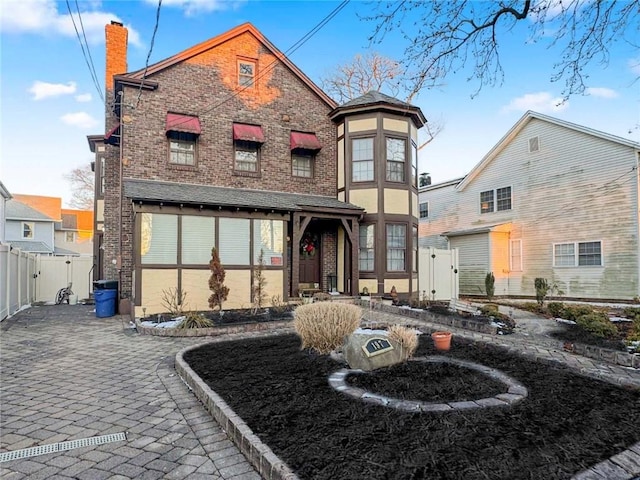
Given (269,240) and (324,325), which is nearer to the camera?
(324,325)

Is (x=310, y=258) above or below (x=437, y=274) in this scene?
above

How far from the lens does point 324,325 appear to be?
20.8ft

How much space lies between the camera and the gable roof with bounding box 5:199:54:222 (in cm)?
3011

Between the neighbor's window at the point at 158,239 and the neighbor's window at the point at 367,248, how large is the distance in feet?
20.0

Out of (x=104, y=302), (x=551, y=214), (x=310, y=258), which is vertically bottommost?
(x=104, y=302)

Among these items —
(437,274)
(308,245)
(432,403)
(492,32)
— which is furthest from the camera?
(437,274)

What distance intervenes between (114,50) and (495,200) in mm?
17459

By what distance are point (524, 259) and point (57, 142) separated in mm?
18261

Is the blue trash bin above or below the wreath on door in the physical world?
below

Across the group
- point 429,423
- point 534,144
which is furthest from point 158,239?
point 534,144

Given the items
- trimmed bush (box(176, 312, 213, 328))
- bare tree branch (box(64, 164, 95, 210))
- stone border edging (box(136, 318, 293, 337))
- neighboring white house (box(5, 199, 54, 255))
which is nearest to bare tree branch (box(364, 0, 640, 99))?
stone border edging (box(136, 318, 293, 337))

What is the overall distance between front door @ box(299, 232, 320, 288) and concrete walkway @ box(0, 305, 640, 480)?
638 centimetres

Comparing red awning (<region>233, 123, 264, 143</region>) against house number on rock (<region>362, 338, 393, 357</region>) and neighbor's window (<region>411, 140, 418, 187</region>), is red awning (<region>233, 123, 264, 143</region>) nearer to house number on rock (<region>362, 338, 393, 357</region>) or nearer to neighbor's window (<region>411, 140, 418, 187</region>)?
neighbor's window (<region>411, 140, 418, 187</region>)

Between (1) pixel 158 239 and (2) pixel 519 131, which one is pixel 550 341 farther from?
(2) pixel 519 131
